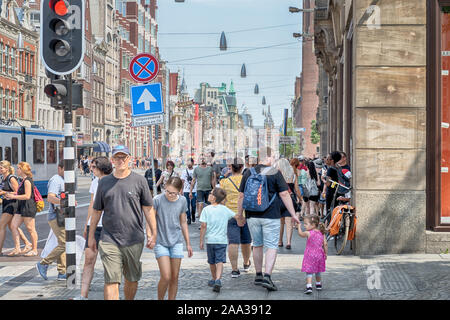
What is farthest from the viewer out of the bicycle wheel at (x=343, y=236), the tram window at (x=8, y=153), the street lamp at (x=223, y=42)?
the street lamp at (x=223, y=42)

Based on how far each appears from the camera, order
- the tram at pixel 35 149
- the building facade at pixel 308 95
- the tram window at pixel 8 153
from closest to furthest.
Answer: the tram window at pixel 8 153 → the tram at pixel 35 149 → the building facade at pixel 308 95

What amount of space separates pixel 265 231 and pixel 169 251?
5.87 feet

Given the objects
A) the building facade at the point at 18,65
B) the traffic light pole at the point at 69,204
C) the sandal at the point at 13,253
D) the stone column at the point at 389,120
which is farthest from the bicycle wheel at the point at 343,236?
the building facade at the point at 18,65

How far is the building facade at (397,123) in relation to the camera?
37.6ft

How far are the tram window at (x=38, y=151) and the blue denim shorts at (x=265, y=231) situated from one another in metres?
23.5

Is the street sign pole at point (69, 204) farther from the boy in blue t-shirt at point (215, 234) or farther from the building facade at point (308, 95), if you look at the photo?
the building facade at point (308, 95)

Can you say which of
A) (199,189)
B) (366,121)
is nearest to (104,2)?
(199,189)

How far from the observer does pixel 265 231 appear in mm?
8953

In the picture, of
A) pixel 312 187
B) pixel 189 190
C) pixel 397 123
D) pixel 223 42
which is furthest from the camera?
pixel 223 42

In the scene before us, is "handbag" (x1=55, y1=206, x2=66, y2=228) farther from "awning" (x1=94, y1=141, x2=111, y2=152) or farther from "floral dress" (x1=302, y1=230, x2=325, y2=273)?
"awning" (x1=94, y1=141, x2=111, y2=152)

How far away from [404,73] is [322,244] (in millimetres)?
4063

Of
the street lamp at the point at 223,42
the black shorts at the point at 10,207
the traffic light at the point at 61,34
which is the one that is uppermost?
the street lamp at the point at 223,42

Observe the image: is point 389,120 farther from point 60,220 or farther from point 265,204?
point 60,220

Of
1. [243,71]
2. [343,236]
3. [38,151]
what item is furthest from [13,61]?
[343,236]
